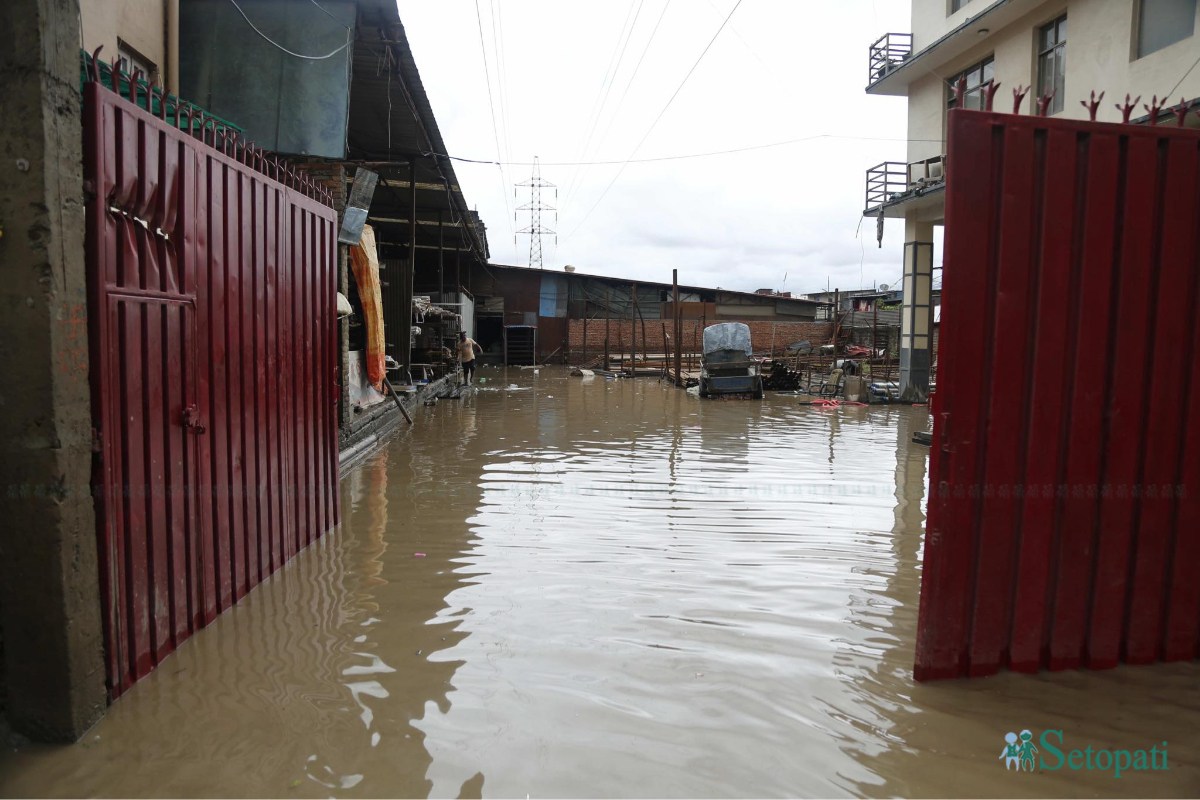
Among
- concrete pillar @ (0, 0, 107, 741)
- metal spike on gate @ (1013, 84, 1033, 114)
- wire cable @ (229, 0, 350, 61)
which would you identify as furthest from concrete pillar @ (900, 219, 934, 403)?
concrete pillar @ (0, 0, 107, 741)

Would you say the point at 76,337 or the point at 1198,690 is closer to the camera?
the point at 76,337

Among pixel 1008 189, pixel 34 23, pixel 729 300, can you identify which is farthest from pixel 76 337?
pixel 729 300

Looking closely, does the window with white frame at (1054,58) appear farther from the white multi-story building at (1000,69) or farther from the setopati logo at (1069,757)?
the setopati logo at (1069,757)

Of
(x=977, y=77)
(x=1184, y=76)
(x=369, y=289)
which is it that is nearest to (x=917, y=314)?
(x=977, y=77)

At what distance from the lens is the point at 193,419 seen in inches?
144

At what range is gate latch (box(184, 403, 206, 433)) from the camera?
3.62 metres

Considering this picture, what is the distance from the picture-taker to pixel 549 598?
4457 millimetres

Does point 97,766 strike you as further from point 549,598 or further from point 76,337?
point 549,598

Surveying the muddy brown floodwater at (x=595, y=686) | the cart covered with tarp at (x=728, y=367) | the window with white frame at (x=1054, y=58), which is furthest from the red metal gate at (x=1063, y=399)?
the cart covered with tarp at (x=728, y=367)

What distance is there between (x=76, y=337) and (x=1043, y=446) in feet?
13.2

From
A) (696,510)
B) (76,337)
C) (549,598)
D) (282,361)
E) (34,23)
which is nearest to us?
(34,23)

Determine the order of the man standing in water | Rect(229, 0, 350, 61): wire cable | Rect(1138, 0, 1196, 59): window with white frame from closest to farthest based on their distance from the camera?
Rect(229, 0, 350, 61): wire cable
Rect(1138, 0, 1196, 59): window with white frame
the man standing in water

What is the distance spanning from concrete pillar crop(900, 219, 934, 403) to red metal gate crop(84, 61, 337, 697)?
1847cm

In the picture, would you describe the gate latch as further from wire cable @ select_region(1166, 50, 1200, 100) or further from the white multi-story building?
wire cable @ select_region(1166, 50, 1200, 100)
